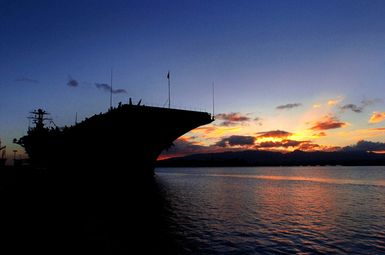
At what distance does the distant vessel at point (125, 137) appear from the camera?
146ft

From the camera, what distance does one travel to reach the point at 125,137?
50.5 m

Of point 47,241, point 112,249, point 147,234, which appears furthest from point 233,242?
point 47,241

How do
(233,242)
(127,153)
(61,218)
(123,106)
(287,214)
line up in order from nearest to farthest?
1. (233,242)
2. (61,218)
3. (287,214)
4. (123,106)
5. (127,153)

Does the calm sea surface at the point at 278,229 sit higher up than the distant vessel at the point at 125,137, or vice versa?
the distant vessel at the point at 125,137

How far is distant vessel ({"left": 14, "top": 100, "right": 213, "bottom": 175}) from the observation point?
44.6 metres

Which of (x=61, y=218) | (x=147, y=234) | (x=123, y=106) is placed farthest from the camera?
(x=123, y=106)

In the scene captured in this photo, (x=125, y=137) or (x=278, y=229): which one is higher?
(x=125, y=137)

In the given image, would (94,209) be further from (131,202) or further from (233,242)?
(233,242)

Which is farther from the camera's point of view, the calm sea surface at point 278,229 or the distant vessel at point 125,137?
the distant vessel at point 125,137

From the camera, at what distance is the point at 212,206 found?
2773cm

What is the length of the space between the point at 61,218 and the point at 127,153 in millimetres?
33518

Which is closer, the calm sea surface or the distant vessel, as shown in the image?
the calm sea surface

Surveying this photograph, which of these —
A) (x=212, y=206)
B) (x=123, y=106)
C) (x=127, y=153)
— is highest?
(x=123, y=106)

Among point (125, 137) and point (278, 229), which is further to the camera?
point (125, 137)
